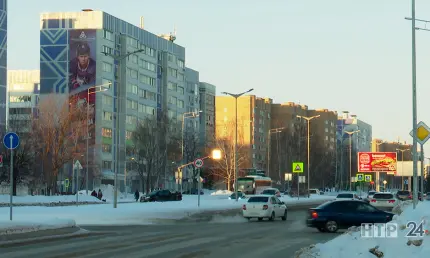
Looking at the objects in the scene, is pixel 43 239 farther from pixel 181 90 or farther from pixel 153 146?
pixel 181 90

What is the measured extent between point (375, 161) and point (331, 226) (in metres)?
67.8

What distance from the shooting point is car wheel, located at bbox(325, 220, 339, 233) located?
104ft

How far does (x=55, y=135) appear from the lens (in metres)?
85.7

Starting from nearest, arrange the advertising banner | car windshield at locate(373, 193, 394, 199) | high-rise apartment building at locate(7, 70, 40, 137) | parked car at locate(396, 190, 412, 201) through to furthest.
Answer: car windshield at locate(373, 193, 394, 199) → parked car at locate(396, 190, 412, 201) → the advertising banner → high-rise apartment building at locate(7, 70, 40, 137)

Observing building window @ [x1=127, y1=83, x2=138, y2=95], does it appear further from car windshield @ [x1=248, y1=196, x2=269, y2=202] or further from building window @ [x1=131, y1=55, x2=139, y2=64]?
car windshield @ [x1=248, y1=196, x2=269, y2=202]

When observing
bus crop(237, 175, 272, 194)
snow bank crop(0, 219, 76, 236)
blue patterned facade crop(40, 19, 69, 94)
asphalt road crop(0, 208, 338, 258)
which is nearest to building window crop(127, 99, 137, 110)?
blue patterned facade crop(40, 19, 69, 94)

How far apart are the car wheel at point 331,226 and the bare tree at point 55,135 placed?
2221 inches

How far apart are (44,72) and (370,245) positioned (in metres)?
119


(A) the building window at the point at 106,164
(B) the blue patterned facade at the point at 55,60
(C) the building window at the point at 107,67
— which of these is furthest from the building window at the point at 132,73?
(A) the building window at the point at 106,164

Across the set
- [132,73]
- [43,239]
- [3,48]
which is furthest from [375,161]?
[43,239]

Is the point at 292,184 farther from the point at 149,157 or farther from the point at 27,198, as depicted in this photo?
the point at 27,198

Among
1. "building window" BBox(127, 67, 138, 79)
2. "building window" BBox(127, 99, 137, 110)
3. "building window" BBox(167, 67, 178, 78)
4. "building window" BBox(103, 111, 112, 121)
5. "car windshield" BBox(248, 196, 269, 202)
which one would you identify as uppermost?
"building window" BBox(167, 67, 178, 78)

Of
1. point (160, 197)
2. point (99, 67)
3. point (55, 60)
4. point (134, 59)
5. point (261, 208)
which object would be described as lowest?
point (160, 197)

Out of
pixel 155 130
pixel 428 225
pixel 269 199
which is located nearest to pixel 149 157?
pixel 155 130
